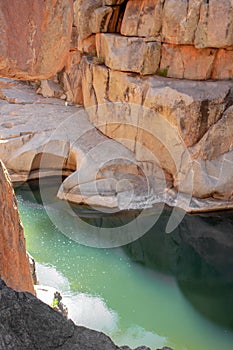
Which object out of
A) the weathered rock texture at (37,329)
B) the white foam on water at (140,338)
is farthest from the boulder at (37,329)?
the white foam on water at (140,338)

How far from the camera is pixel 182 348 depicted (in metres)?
6.68

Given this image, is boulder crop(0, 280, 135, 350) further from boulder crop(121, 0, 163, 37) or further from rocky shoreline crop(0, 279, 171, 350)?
boulder crop(121, 0, 163, 37)

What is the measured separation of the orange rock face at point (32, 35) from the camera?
7.08ft

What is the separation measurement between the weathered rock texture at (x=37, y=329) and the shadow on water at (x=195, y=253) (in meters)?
6.00

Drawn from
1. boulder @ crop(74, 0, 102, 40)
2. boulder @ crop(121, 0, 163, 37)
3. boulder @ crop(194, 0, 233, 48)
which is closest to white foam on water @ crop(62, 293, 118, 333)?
boulder @ crop(194, 0, 233, 48)

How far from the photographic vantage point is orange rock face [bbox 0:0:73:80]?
2.16m

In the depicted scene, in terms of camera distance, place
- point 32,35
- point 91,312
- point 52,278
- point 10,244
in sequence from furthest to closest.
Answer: point 52,278
point 91,312
point 10,244
point 32,35

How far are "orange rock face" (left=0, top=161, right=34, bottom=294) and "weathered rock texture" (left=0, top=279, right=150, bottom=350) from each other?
0.78m

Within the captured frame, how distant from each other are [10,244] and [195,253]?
6858 mm

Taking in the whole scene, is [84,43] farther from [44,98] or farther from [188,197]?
[188,197]

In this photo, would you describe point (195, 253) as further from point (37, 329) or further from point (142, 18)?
point (37, 329)

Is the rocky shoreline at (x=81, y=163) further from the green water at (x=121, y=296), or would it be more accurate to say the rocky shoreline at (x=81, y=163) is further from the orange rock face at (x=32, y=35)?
the orange rock face at (x=32, y=35)

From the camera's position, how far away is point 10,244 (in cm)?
297

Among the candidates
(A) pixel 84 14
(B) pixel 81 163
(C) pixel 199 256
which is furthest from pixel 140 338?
(A) pixel 84 14
